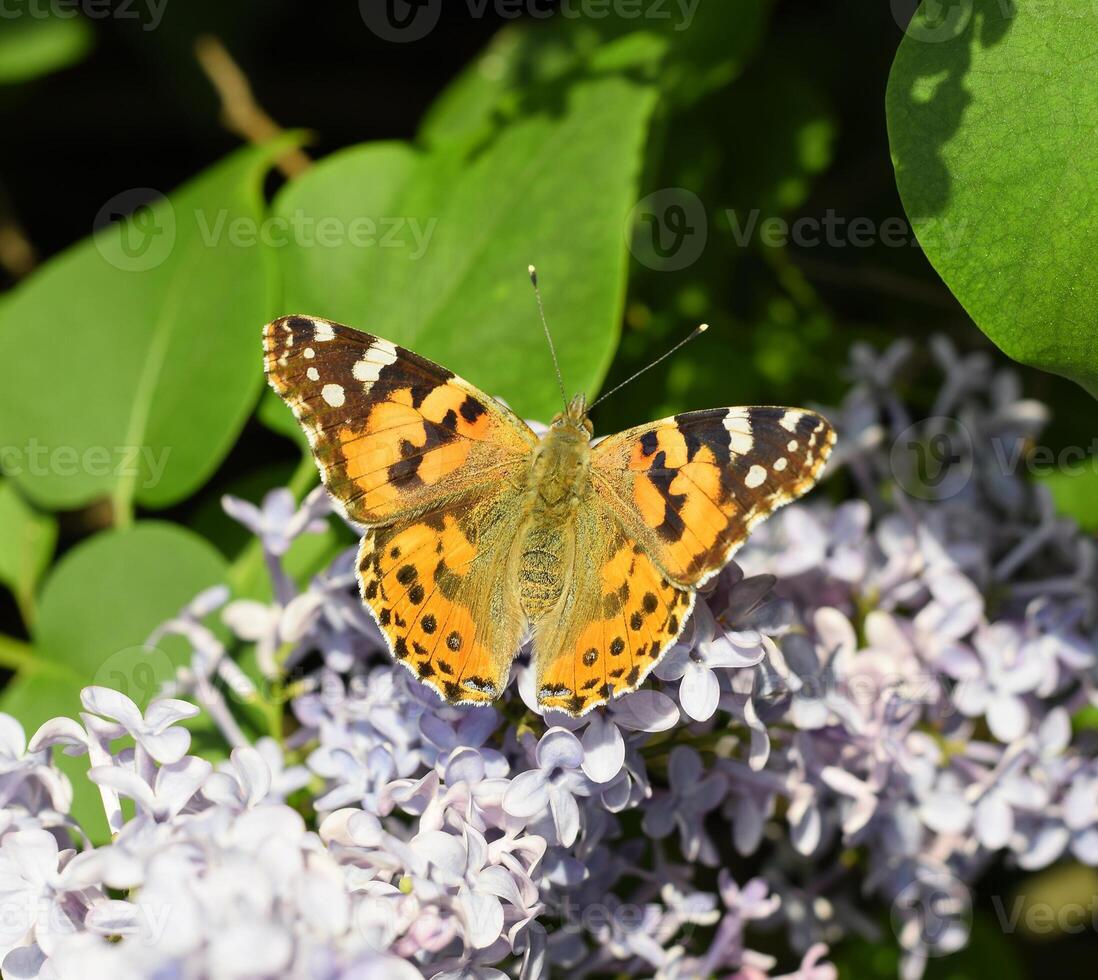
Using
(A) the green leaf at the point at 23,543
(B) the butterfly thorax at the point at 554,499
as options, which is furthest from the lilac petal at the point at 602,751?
(A) the green leaf at the point at 23,543

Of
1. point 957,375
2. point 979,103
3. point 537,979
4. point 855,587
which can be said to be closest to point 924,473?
point 957,375

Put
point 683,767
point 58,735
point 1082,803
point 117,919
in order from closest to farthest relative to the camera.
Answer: point 117,919
point 58,735
point 683,767
point 1082,803

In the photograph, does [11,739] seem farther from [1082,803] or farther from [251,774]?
[1082,803]

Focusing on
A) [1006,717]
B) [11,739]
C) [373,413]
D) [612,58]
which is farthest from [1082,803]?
[11,739]

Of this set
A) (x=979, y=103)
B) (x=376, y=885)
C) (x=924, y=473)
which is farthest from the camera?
(x=924, y=473)

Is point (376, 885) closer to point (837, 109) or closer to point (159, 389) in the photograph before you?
point (159, 389)
